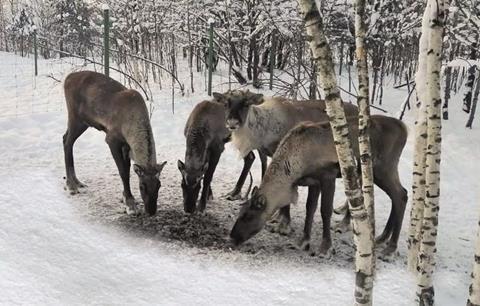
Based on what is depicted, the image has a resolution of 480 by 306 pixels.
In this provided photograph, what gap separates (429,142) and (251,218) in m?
2.08

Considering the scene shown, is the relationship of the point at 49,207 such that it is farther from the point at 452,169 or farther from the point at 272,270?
the point at 452,169

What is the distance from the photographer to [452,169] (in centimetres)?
845

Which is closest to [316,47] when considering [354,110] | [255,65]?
[354,110]

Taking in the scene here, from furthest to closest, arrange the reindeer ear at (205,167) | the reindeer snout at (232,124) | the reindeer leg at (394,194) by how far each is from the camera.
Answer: the reindeer ear at (205,167) < the reindeer snout at (232,124) < the reindeer leg at (394,194)

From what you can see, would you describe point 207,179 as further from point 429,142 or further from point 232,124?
point 429,142

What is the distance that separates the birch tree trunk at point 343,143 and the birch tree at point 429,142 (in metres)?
0.93

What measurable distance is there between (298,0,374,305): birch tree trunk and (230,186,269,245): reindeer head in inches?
79.8

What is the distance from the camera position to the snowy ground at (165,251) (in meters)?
4.04

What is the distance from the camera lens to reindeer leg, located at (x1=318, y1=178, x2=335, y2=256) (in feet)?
16.6

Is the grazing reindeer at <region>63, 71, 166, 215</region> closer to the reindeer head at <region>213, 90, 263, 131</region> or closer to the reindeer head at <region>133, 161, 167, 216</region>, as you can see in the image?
the reindeer head at <region>133, 161, 167, 216</region>

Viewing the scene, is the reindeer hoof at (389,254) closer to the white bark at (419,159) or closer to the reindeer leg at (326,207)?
the reindeer leg at (326,207)

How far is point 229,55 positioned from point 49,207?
9279mm

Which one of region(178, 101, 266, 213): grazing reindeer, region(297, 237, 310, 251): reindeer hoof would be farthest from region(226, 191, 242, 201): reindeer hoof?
region(297, 237, 310, 251): reindeer hoof

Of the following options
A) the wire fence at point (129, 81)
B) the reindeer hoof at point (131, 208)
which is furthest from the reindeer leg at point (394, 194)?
the wire fence at point (129, 81)
